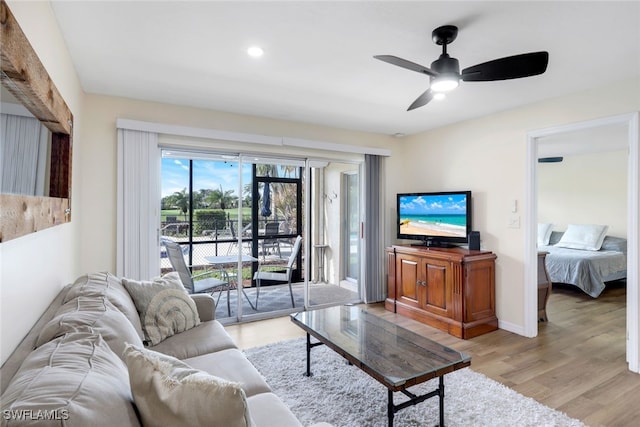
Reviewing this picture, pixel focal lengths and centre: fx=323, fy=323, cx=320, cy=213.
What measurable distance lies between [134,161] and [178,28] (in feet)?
5.60

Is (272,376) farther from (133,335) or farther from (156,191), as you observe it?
(156,191)

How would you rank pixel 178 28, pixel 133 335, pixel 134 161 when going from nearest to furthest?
pixel 133 335
pixel 178 28
pixel 134 161

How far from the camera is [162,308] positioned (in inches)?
85.3

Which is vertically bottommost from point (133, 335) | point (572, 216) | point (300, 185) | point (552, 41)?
point (133, 335)

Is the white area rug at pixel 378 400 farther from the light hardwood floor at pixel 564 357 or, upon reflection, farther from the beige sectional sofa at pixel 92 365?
the beige sectional sofa at pixel 92 365

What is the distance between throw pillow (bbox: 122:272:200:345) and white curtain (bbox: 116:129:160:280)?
1.16 metres

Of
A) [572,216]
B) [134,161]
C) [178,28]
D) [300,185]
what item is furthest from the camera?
[572,216]

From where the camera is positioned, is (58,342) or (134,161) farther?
(134,161)

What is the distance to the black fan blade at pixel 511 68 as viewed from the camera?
185 cm

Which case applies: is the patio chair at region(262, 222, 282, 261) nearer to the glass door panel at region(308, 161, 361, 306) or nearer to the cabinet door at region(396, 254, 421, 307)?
the glass door panel at region(308, 161, 361, 306)

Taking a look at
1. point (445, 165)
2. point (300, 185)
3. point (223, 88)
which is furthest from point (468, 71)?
point (300, 185)

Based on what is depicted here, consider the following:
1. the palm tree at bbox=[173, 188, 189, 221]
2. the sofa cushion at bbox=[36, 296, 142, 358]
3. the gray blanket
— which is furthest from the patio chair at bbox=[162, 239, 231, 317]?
the gray blanket

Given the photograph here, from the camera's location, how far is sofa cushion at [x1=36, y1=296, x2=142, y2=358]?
1.20 meters

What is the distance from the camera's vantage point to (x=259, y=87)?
9.79ft
